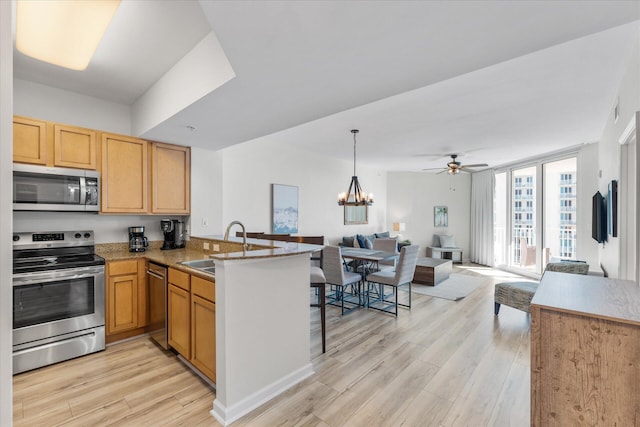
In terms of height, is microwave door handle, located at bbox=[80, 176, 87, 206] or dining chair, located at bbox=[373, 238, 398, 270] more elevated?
microwave door handle, located at bbox=[80, 176, 87, 206]

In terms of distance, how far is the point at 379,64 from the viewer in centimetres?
177

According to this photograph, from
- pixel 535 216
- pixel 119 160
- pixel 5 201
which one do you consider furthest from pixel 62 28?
pixel 535 216

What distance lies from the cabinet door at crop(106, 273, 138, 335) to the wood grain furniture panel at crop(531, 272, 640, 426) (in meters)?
3.38

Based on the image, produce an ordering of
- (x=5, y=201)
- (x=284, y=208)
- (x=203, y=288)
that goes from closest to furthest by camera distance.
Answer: (x=5, y=201) → (x=203, y=288) → (x=284, y=208)

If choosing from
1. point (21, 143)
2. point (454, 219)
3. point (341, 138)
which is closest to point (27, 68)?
point (21, 143)

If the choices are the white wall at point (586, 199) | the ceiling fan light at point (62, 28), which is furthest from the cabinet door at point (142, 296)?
the white wall at point (586, 199)

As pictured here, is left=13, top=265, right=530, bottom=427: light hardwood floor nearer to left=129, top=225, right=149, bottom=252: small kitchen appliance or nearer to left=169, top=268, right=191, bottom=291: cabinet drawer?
left=169, top=268, right=191, bottom=291: cabinet drawer

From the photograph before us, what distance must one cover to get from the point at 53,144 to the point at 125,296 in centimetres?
162

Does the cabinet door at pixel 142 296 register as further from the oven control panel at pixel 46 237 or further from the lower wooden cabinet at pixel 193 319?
the oven control panel at pixel 46 237

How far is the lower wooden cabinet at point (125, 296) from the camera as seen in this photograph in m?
2.87

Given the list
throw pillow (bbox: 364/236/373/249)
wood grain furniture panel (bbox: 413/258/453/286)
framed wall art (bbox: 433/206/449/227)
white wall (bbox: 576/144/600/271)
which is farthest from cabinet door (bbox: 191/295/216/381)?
framed wall art (bbox: 433/206/449/227)

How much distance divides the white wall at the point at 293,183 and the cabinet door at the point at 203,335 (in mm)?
2239

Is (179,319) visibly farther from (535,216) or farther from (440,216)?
(440,216)

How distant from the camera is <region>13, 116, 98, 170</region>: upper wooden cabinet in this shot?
8.55ft
